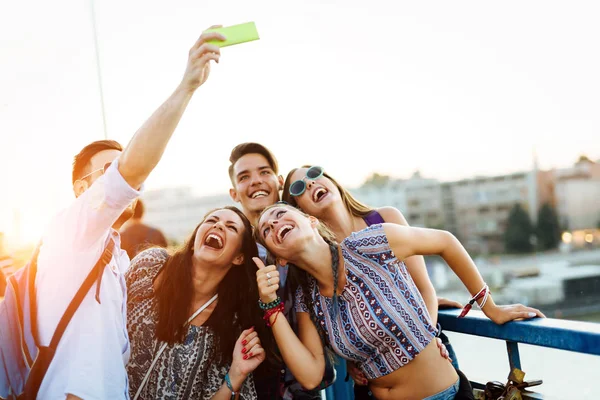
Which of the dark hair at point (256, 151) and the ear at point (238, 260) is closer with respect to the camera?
the ear at point (238, 260)

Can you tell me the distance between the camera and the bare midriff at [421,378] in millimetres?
2232

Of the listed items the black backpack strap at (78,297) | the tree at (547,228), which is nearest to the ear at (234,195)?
the black backpack strap at (78,297)

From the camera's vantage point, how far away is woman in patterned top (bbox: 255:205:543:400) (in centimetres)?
222

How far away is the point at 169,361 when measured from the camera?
2314 millimetres

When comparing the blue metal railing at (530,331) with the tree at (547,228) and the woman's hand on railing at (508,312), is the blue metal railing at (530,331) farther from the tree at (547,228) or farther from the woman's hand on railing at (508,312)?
the tree at (547,228)

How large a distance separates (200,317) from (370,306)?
759 millimetres

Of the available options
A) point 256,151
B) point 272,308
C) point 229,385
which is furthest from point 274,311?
point 256,151

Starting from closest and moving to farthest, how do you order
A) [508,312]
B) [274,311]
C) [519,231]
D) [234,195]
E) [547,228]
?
1. [508,312]
2. [274,311]
3. [234,195]
4. [547,228]
5. [519,231]

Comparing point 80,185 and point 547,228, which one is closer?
point 80,185

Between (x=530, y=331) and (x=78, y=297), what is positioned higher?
(x=78, y=297)

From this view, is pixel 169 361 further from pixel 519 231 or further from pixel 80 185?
pixel 519 231

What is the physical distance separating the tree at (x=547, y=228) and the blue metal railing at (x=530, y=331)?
78344 mm

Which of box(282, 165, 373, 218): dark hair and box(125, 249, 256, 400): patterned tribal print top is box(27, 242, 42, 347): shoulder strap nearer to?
box(125, 249, 256, 400): patterned tribal print top

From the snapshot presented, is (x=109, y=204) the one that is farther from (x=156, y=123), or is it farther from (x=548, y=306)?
(x=548, y=306)
